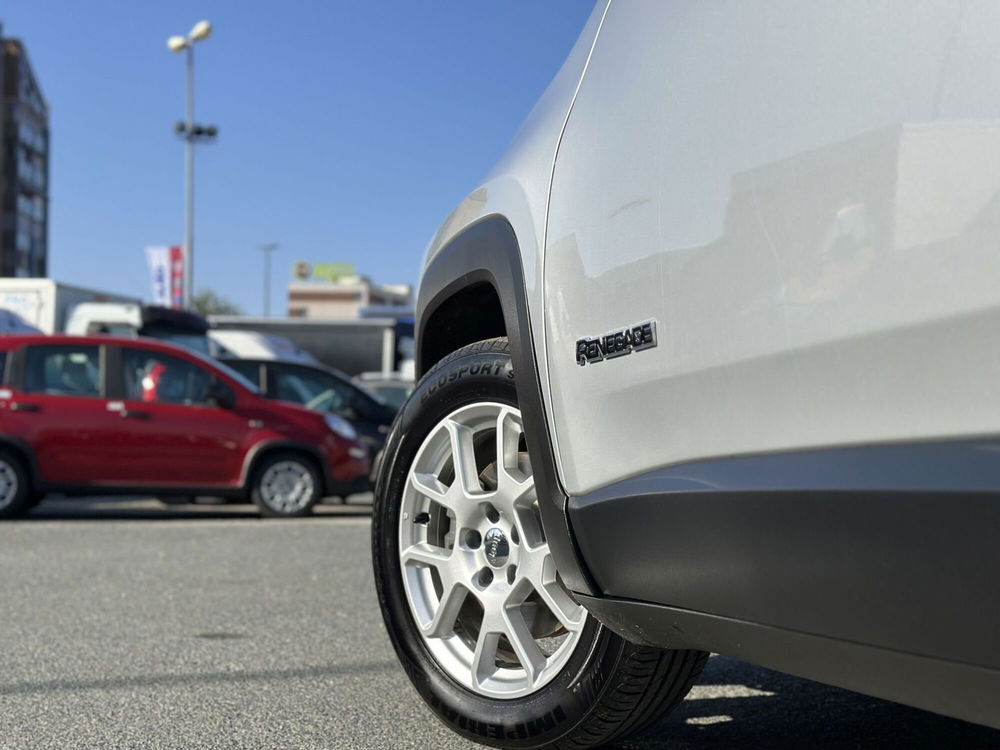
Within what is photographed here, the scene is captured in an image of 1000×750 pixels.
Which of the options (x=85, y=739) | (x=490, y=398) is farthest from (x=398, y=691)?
(x=490, y=398)

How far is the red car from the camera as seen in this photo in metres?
10.3

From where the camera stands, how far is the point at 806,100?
1.82 metres

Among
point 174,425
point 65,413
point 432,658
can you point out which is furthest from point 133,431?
point 432,658

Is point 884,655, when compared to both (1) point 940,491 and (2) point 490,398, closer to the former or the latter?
(1) point 940,491

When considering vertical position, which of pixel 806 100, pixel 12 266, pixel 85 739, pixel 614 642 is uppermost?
pixel 12 266

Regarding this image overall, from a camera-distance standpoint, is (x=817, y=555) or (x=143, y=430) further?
(x=143, y=430)

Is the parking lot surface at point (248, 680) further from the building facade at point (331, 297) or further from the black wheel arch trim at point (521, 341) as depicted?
the building facade at point (331, 297)

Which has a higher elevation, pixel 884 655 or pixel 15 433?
pixel 15 433

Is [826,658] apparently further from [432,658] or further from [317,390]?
[317,390]

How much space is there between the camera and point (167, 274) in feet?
92.7

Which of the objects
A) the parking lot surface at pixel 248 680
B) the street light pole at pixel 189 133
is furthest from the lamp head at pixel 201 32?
the parking lot surface at pixel 248 680

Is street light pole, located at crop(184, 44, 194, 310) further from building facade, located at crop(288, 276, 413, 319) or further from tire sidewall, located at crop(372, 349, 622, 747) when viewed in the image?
building facade, located at crop(288, 276, 413, 319)

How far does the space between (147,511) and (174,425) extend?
137cm

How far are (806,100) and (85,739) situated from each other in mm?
2210
